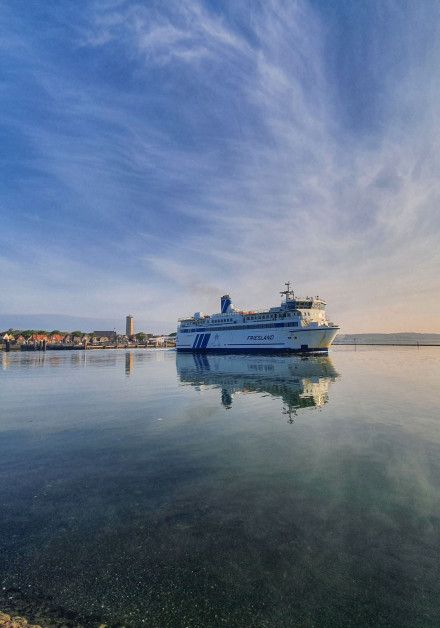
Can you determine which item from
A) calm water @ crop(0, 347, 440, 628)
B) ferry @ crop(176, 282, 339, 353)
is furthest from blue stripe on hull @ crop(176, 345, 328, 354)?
calm water @ crop(0, 347, 440, 628)

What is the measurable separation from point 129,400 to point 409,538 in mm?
14957

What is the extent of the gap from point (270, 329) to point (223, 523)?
6639 centimetres

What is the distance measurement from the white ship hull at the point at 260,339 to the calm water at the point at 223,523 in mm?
53606

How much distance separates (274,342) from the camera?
229 ft

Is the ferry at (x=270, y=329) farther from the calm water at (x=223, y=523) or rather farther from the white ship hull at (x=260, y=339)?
the calm water at (x=223, y=523)

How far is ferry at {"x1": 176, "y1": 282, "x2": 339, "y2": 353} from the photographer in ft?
214

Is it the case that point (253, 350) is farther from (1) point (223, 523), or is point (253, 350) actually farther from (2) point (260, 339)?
(1) point (223, 523)

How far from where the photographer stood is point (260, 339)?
7338cm

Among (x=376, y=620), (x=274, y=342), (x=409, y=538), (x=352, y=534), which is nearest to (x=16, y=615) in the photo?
(x=376, y=620)

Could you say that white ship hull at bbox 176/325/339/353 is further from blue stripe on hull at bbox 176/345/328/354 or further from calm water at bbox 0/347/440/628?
calm water at bbox 0/347/440/628

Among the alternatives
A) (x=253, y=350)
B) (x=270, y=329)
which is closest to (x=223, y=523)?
(x=270, y=329)

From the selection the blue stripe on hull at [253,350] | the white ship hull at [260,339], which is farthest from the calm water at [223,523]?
the blue stripe on hull at [253,350]

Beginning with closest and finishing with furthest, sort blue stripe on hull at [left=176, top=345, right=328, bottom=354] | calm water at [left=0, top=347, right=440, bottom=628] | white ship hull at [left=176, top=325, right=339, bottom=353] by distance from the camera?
1. calm water at [left=0, top=347, right=440, bottom=628]
2. white ship hull at [left=176, top=325, right=339, bottom=353]
3. blue stripe on hull at [left=176, top=345, right=328, bottom=354]

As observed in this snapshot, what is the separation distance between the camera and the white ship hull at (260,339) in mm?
64750
